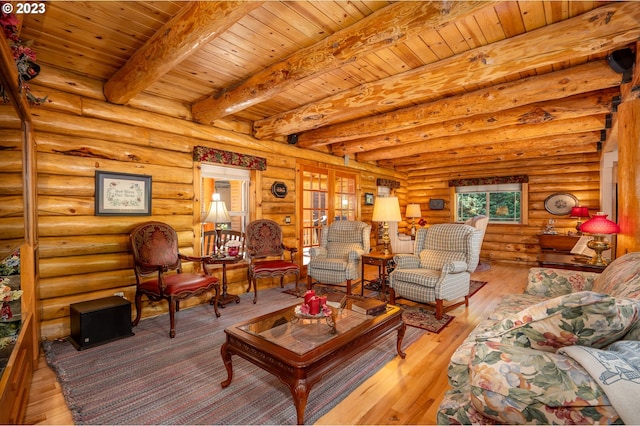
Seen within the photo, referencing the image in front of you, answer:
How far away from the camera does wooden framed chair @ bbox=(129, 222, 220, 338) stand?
300 centimetres

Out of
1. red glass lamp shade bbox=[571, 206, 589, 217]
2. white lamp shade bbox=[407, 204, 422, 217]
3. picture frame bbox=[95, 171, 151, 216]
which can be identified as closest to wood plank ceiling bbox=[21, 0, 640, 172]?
picture frame bbox=[95, 171, 151, 216]

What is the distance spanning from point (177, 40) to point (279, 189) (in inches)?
118

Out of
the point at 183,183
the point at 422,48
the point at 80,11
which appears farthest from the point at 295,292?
the point at 80,11

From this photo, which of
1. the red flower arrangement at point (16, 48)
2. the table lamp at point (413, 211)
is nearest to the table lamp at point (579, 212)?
the table lamp at point (413, 211)

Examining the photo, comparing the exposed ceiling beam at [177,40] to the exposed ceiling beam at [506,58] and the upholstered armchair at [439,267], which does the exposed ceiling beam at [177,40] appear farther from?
the upholstered armchair at [439,267]

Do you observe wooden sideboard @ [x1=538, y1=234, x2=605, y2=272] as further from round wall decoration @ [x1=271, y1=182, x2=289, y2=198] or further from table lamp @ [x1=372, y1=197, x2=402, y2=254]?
round wall decoration @ [x1=271, y1=182, x2=289, y2=198]

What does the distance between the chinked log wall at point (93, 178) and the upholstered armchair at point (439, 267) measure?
264 cm

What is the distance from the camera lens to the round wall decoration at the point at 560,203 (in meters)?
6.44

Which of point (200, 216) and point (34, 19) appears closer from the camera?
point (34, 19)

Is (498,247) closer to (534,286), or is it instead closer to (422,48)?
(534,286)

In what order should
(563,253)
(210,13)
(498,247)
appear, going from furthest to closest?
(498,247) < (563,253) < (210,13)

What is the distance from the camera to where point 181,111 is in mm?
3832

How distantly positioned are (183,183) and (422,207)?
662 cm

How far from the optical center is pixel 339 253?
4.72 metres
